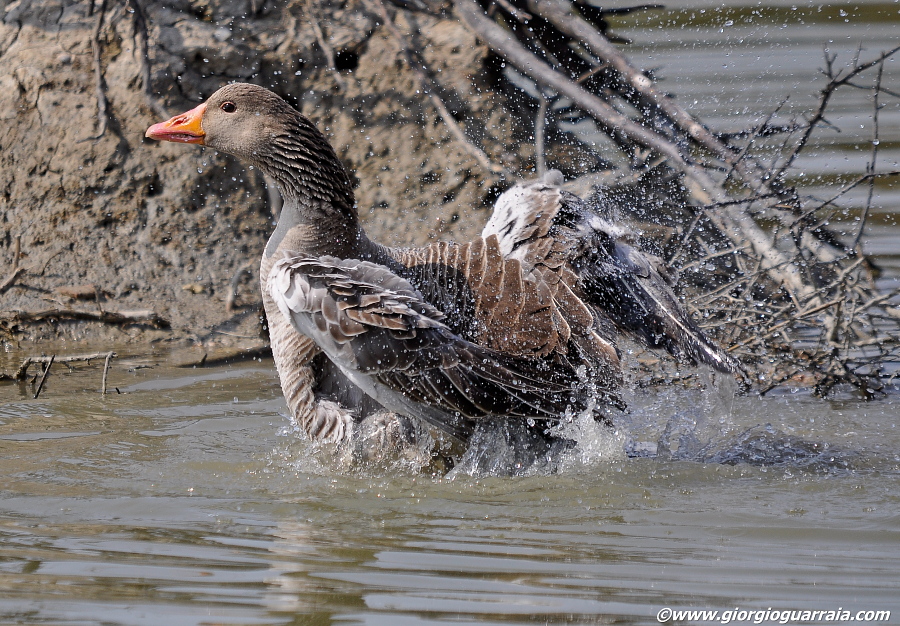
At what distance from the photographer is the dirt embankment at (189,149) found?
23.6 feet

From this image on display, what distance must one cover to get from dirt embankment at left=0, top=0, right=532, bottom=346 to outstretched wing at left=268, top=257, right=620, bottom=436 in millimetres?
2884

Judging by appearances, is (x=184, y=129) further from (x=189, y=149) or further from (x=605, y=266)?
(x=189, y=149)

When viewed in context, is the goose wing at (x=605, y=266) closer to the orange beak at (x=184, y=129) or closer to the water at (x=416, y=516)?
the water at (x=416, y=516)

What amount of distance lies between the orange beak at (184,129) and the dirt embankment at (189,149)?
2117mm

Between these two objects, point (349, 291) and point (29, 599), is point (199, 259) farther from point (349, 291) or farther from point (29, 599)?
point (29, 599)

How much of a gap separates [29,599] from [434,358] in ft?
5.73

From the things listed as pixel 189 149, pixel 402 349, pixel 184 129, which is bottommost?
pixel 402 349

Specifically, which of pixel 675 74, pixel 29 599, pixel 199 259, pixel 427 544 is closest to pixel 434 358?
pixel 427 544

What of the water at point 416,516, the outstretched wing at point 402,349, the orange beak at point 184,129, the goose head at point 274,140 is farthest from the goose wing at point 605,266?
the orange beak at point 184,129

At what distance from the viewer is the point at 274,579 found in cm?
326

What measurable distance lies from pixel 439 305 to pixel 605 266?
2.95ft

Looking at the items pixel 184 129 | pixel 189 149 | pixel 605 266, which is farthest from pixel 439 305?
pixel 189 149

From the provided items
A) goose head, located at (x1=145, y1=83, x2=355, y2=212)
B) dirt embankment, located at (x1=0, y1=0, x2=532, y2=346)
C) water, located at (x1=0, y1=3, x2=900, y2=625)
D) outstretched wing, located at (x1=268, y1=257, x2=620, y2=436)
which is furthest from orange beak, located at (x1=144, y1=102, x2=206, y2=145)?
dirt embankment, located at (x1=0, y1=0, x2=532, y2=346)

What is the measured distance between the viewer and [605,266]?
4879mm
